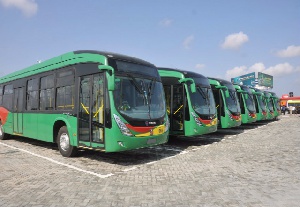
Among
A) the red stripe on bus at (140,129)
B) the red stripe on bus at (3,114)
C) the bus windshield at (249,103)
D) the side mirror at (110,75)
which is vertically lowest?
the red stripe on bus at (140,129)

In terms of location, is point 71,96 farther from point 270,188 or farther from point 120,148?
point 270,188

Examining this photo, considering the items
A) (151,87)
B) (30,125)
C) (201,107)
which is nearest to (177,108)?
(201,107)

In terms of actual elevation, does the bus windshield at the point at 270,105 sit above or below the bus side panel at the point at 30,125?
above

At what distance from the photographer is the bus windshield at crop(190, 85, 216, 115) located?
1140 centimetres

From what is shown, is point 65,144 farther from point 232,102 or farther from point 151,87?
point 232,102

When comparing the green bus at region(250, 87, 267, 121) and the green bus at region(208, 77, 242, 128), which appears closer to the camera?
the green bus at region(208, 77, 242, 128)

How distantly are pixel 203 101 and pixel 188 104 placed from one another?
3.11 feet

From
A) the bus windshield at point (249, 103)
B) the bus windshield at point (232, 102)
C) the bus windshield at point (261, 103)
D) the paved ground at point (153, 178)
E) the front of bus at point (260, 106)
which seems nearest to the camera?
the paved ground at point (153, 178)

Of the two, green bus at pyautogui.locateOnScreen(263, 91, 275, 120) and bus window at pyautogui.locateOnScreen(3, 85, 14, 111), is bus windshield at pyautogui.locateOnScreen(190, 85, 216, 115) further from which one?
green bus at pyautogui.locateOnScreen(263, 91, 275, 120)

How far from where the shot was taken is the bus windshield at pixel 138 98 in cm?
748

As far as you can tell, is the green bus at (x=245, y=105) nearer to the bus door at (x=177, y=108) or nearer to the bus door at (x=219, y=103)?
the bus door at (x=219, y=103)

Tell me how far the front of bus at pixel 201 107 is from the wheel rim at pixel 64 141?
4.62 m

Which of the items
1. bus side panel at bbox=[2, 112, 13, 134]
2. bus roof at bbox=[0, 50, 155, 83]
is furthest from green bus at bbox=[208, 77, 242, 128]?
bus side panel at bbox=[2, 112, 13, 134]

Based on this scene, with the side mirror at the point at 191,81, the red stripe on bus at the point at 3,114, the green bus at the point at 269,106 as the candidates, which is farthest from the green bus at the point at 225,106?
the green bus at the point at 269,106
